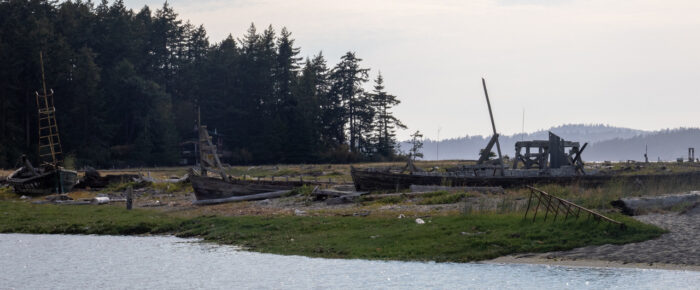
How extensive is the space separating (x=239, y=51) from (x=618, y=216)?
4082 inches

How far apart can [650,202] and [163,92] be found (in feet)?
264

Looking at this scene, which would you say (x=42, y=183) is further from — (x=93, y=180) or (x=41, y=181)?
(x=93, y=180)

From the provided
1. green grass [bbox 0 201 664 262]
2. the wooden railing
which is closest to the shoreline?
green grass [bbox 0 201 664 262]

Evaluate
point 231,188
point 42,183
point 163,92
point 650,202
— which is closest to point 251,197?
point 231,188

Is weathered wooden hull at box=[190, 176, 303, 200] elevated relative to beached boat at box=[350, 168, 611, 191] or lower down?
lower down

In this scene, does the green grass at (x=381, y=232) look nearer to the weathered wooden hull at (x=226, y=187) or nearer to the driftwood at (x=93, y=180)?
the weathered wooden hull at (x=226, y=187)

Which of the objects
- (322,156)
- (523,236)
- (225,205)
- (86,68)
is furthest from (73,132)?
Answer: (523,236)

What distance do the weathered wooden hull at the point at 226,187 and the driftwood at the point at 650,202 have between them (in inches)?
894

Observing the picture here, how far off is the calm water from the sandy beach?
1.82ft

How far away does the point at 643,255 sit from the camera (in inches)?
901

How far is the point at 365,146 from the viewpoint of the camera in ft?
372

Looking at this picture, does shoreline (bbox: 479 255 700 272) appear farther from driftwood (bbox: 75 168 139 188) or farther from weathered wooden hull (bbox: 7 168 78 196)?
driftwood (bbox: 75 168 139 188)

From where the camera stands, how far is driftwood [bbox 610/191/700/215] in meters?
29.3

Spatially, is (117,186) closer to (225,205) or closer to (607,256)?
(225,205)
